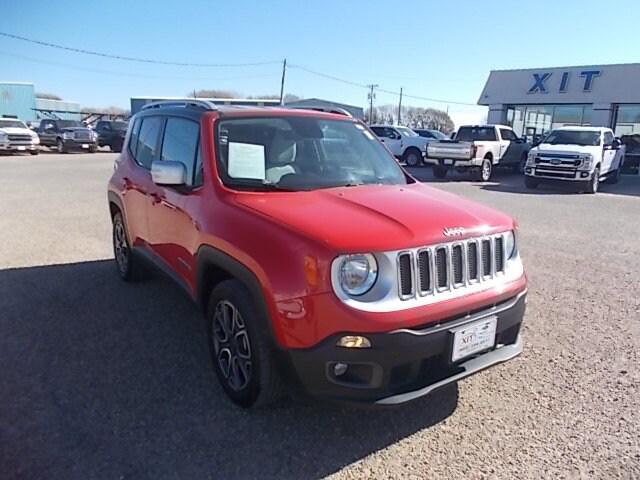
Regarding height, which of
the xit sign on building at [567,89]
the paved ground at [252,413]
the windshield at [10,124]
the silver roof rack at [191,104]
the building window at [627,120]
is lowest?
the paved ground at [252,413]

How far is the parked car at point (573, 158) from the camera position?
48.1 ft

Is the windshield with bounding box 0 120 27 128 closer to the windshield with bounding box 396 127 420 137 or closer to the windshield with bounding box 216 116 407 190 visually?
the windshield with bounding box 396 127 420 137

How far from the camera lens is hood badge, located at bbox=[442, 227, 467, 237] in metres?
2.59

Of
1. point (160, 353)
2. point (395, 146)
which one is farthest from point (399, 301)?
point (395, 146)

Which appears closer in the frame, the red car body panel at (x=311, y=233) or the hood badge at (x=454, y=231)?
the red car body panel at (x=311, y=233)

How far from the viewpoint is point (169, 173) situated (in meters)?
3.24

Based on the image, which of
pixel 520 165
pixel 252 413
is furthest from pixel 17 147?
pixel 252 413

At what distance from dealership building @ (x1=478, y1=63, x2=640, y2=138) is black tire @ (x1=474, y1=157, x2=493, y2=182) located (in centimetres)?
1231

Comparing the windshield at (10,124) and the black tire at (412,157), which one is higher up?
the windshield at (10,124)

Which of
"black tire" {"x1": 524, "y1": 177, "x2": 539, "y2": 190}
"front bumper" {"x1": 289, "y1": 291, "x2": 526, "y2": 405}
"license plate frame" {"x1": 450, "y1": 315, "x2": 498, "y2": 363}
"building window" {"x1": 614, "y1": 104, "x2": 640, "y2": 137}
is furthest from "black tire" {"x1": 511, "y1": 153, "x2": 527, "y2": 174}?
"front bumper" {"x1": 289, "y1": 291, "x2": 526, "y2": 405}

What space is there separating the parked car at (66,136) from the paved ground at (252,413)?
80.9 feet

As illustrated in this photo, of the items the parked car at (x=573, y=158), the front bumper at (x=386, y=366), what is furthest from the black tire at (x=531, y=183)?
the front bumper at (x=386, y=366)

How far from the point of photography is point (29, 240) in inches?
275

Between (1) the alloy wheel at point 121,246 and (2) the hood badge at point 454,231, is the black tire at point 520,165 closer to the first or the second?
(1) the alloy wheel at point 121,246
